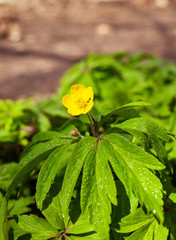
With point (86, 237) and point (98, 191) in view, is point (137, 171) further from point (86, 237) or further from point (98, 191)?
point (86, 237)

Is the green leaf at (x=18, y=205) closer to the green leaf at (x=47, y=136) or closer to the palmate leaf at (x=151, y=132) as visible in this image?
the green leaf at (x=47, y=136)

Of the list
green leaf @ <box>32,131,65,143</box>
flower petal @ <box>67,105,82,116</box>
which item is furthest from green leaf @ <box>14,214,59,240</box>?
flower petal @ <box>67,105,82,116</box>

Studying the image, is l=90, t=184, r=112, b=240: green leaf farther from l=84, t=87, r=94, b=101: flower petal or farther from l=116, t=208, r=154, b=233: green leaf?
l=84, t=87, r=94, b=101: flower petal

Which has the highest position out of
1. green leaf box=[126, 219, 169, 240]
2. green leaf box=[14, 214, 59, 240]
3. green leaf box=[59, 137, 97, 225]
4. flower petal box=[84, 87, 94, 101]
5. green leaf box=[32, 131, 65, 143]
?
flower petal box=[84, 87, 94, 101]

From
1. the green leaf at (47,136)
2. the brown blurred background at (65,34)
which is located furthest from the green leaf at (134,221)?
the brown blurred background at (65,34)

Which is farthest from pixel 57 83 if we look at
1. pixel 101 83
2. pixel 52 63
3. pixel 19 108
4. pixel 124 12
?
pixel 124 12

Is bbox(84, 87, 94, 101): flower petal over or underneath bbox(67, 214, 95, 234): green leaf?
over

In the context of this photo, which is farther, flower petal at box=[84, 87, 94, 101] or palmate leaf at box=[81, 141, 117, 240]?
flower petal at box=[84, 87, 94, 101]
